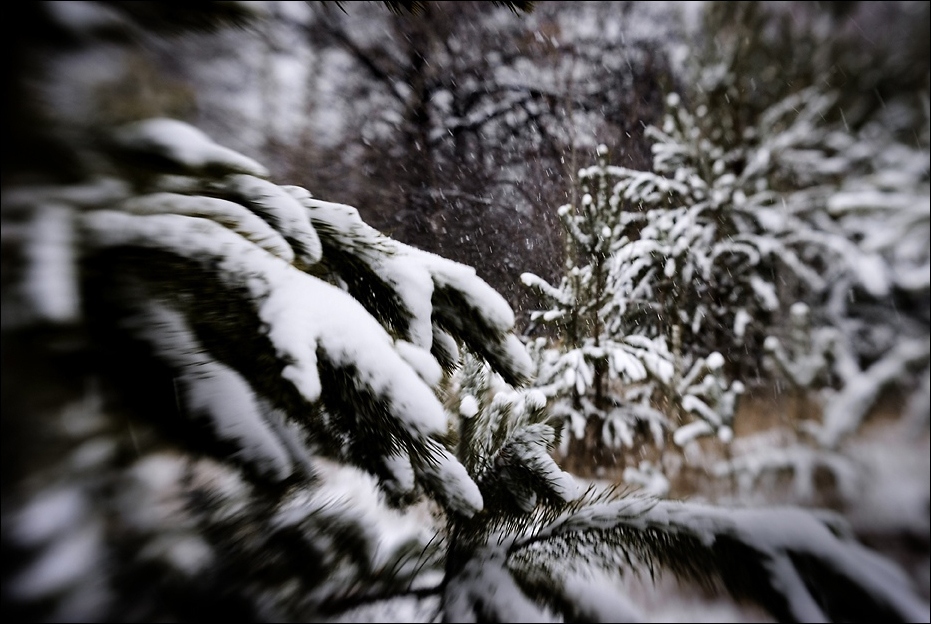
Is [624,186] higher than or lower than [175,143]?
higher

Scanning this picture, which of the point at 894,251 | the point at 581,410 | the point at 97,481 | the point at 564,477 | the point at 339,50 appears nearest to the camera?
the point at 97,481

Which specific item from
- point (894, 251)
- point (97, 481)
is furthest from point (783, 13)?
point (97, 481)

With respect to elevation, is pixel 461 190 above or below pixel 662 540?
above

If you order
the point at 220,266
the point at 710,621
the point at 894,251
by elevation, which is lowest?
the point at 710,621

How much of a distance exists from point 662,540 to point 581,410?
112 inches

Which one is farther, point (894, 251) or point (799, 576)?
point (894, 251)

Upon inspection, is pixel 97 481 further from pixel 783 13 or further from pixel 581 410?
pixel 783 13

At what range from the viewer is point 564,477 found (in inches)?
23.4

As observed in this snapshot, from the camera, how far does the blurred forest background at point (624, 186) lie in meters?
0.32

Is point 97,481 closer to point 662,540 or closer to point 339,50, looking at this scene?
point 662,540

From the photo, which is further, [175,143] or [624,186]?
[624,186]

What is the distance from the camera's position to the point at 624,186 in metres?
3.23

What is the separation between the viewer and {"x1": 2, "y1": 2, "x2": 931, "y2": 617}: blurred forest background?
318mm

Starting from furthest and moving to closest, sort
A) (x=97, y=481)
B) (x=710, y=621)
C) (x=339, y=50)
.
→ (x=339, y=50), (x=710, y=621), (x=97, y=481)
